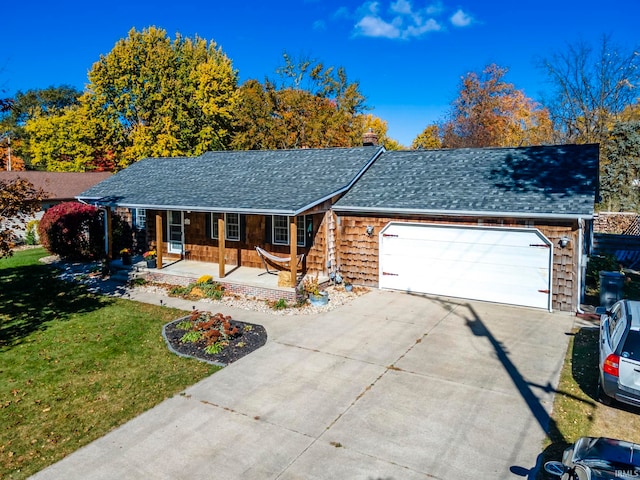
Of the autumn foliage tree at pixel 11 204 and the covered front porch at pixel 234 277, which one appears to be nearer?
the autumn foliage tree at pixel 11 204

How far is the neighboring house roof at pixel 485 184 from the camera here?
39.4ft

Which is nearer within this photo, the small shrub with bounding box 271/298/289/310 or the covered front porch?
the small shrub with bounding box 271/298/289/310

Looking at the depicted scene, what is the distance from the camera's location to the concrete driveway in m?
5.55

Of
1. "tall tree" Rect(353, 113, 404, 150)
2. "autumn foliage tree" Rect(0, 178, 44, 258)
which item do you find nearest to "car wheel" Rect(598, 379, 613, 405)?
"autumn foliage tree" Rect(0, 178, 44, 258)

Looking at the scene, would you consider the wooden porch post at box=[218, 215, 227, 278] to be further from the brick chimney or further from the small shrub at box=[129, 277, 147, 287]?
the brick chimney

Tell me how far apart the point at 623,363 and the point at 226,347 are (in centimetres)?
721

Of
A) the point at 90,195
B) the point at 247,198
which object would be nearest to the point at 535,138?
the point at 247,198

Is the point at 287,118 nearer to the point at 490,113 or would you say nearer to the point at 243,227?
the point at 490,113

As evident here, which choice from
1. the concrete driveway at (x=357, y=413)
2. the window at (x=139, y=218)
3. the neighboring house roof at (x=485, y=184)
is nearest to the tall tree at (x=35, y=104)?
the window at (x=139, y=218)

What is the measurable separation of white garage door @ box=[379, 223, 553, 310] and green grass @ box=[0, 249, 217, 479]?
7075mm

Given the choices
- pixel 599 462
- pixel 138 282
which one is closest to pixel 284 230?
pixel 138 282

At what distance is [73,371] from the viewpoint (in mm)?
8422

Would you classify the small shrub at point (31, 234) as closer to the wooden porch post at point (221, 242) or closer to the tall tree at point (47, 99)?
the wooden porch post at point (221, 242)

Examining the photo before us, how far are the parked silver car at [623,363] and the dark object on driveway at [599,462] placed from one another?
2.58 meters
